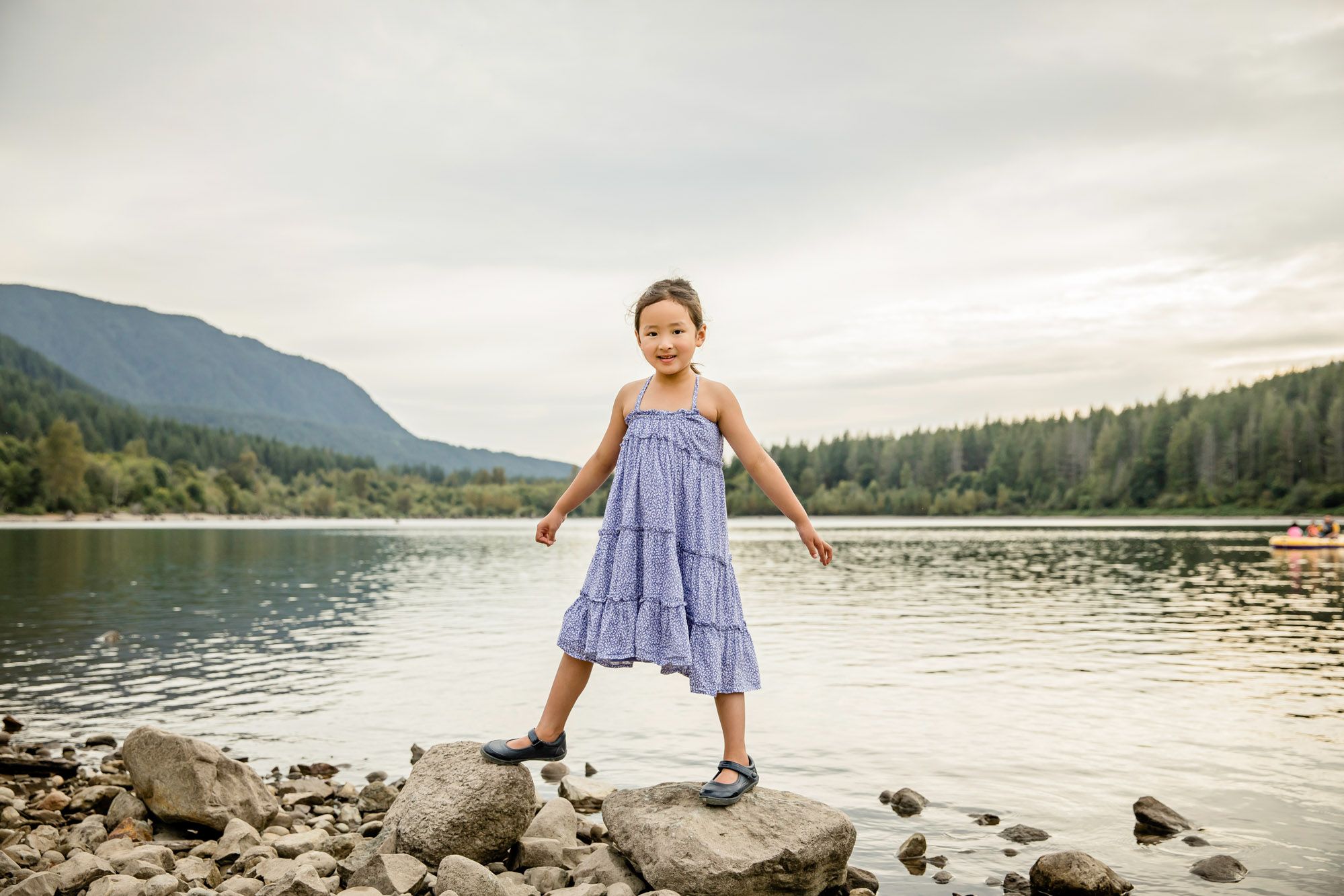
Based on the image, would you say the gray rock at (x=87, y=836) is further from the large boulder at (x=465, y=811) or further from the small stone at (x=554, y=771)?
the small stone at (x=554, y=771)

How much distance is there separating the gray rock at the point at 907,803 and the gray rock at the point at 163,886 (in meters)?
6.45

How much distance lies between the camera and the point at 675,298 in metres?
6.05

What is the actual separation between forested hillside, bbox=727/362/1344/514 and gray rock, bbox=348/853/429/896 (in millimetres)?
153631

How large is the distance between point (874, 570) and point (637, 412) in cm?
4204

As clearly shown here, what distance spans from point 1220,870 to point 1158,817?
3.78 feet

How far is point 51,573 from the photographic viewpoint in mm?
42438

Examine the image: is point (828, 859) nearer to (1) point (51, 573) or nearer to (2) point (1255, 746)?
(2) point (1255, 746)

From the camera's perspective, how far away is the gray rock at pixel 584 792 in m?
9.29

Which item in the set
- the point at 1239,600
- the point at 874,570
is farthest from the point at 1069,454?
the point at 1239,600

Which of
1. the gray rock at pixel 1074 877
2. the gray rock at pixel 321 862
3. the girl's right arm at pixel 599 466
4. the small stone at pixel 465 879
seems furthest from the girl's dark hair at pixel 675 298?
the gray rock at pixel 1074 877

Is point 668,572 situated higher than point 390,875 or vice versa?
point 668,572

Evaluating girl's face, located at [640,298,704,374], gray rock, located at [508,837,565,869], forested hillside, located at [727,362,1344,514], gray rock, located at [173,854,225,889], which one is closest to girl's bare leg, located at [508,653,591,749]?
gray rock, located at [508,837,565,869]

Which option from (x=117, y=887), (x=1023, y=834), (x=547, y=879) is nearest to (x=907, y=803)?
(x=1023, y=834)

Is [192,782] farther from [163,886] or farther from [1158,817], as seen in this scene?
[1158,817]
